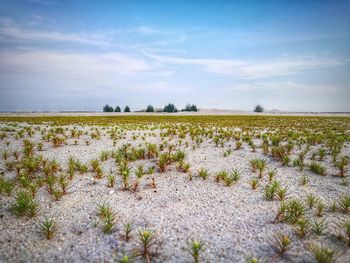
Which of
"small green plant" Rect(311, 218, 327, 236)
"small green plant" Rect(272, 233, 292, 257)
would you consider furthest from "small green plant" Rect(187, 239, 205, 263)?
"small green plant" Rect(311, 218, 327, 236)

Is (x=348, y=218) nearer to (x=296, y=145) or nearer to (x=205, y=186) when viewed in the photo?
(x=205, y=186)

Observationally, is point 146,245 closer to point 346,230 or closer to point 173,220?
point 173,220

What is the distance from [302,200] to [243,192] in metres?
1.46

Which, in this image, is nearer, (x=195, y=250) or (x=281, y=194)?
(x=195, y=250)

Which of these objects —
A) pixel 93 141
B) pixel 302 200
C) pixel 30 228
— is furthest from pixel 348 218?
pixel 93 141

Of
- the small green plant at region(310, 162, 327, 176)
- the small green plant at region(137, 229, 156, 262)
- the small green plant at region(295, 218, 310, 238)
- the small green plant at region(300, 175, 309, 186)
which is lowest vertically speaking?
the small green plant at region(137, 229, 156, 262)

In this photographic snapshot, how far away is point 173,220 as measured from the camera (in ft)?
16.1

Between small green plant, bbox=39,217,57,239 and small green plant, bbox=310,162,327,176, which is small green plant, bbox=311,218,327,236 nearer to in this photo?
small green plant, bbox=310,162,327,176

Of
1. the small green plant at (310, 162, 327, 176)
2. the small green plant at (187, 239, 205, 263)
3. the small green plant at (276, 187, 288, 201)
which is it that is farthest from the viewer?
the small green plant at (310, 162, 327, 176)

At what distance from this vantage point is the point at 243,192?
6.33 m

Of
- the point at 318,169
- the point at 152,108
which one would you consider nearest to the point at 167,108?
the point at 152,108

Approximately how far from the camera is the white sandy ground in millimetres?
3861

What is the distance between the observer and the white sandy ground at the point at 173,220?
386 centimetres

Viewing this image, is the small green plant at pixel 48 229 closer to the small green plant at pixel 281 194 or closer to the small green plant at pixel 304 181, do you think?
the small green plant at pixel 281 194
